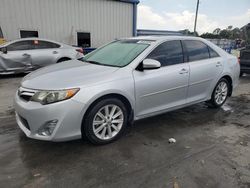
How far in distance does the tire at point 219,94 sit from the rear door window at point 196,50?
2.42 feet

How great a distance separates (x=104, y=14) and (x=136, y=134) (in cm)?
969

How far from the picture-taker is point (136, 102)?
3510 mm

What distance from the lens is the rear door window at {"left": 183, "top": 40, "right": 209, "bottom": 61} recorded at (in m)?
4.28

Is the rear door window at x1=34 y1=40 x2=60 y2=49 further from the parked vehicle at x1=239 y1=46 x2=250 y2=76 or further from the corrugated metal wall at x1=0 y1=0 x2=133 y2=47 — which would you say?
the parked vehicle at x1=239 y1=46 x2=250 y2=76

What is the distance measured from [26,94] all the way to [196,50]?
3132 millimetres

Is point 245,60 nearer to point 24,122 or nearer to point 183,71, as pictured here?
point 183,71

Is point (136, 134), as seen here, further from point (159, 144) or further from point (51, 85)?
point (51, 85)

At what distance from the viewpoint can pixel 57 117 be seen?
2848mm

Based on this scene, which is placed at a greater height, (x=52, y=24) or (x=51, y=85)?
(x=52, y=24)

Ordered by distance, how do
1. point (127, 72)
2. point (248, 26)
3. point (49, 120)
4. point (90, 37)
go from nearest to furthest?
point (49, 120), point (127, 72), point (248, 26), point (90, 37)

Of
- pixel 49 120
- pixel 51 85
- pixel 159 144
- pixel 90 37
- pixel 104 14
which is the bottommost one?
pixel 159 144

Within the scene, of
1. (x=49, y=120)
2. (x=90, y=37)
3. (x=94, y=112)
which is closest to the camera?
(x=49, y=120)

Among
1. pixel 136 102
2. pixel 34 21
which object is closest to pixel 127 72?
pixel 136 102

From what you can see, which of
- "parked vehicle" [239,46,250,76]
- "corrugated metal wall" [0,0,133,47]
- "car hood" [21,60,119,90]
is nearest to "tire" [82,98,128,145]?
"car hood" [21,60,119,90]
